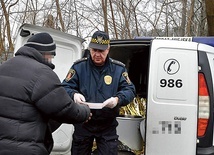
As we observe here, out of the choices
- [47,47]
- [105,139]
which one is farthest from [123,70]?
[47,47]

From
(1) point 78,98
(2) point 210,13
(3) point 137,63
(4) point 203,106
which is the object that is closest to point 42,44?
(1) point 78,98

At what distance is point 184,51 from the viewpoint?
373cm

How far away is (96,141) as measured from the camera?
3.51 metres

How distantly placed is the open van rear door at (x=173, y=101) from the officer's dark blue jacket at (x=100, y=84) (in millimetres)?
409

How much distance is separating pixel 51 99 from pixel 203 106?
5.78 ft

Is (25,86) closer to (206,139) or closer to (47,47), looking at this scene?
(47,47)

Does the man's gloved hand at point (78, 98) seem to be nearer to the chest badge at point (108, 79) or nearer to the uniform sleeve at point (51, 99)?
the chest badge at point (108, 79)

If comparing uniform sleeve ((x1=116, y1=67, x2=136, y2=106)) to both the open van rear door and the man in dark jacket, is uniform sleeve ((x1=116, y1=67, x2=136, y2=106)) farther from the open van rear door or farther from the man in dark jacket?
the man in dark jacket

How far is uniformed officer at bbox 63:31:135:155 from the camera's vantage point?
11.1 ft

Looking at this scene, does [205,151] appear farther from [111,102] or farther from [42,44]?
[42,44]

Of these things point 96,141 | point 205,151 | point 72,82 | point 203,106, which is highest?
point 72,82

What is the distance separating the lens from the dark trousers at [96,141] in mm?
3424

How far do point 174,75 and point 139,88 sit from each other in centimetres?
235

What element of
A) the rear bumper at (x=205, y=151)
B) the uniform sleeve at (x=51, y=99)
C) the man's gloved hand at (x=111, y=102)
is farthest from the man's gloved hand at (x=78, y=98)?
the rear bumper at (x=205, y=151)
